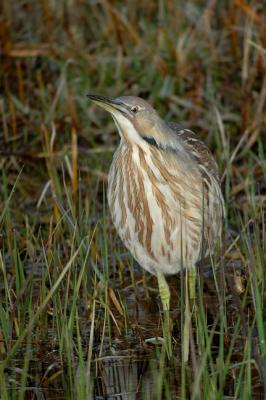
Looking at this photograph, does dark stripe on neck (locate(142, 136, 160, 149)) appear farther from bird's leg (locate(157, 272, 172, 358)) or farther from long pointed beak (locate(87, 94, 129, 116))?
bird's leg (locate(157, 272, 172, 358))

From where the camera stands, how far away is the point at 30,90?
538 cm

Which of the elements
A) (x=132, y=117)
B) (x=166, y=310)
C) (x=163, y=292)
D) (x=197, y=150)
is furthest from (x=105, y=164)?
(x=132, y=117)

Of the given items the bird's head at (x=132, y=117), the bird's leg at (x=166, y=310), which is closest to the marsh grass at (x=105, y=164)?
the bird's leg at (x=166, y=310)

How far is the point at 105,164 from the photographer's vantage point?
454cm

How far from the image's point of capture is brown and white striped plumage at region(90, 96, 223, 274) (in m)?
3.14

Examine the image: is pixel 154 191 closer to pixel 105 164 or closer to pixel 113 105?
pixel 113 105

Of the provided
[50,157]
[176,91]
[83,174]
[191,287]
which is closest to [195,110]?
[176,91]

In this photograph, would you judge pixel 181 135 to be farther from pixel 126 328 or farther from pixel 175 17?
pixel 175 17

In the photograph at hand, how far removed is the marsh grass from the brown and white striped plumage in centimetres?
11

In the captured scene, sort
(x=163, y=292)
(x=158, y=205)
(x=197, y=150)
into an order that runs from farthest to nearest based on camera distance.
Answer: (x=197, y=150) → (x=163, y=292) → (x=158, y=205)

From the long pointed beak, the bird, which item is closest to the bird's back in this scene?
the bird

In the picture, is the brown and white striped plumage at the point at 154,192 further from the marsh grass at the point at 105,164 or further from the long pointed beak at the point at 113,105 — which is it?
the marsh grass at the point at 105,164

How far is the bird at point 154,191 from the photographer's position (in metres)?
3.14

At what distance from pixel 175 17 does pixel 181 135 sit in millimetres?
2026
